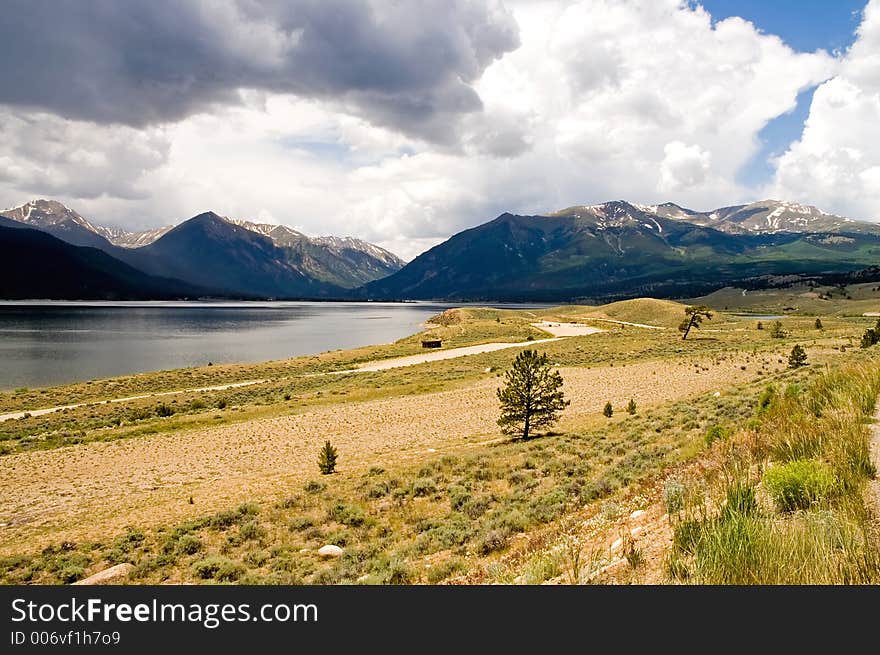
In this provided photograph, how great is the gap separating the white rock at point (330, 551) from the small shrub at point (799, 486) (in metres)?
9.45

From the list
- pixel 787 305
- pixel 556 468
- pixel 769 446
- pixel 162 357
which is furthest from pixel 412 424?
pixel 787 305

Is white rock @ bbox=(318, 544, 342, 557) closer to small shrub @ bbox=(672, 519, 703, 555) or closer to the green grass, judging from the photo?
the green grass

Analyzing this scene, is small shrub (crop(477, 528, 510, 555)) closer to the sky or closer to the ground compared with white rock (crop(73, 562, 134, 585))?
closer to the sky

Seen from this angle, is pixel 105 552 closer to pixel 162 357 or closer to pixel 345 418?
pixel 345 418

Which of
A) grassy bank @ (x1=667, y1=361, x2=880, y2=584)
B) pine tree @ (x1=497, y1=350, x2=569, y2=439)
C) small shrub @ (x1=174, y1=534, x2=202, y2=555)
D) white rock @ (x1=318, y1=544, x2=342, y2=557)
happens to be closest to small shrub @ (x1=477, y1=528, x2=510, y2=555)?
white rock @ (x1=318, y1=544, x2=342, y2=557)

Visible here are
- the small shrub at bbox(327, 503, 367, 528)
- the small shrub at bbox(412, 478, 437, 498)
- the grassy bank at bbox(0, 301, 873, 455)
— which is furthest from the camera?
the grassy bank at bbox(0, 301, 873, 455)

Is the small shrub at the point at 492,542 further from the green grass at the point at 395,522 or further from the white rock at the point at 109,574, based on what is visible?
the white rock at the point at 109,574

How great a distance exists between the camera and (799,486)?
17.5 feet

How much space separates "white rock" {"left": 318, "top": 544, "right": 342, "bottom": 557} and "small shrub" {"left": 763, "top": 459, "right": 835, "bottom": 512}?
9453mm

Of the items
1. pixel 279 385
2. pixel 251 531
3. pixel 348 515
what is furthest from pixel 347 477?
pixel 279 385

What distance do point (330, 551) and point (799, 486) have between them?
390 inches

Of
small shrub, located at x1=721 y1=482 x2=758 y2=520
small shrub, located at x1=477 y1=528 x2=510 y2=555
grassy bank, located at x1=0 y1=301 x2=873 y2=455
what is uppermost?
small shrub, located at x1=721 y1=482 x2=758 y2=520

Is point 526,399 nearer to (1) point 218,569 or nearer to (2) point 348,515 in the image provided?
(2) point 348,515

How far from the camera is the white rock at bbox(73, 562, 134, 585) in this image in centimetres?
1109
